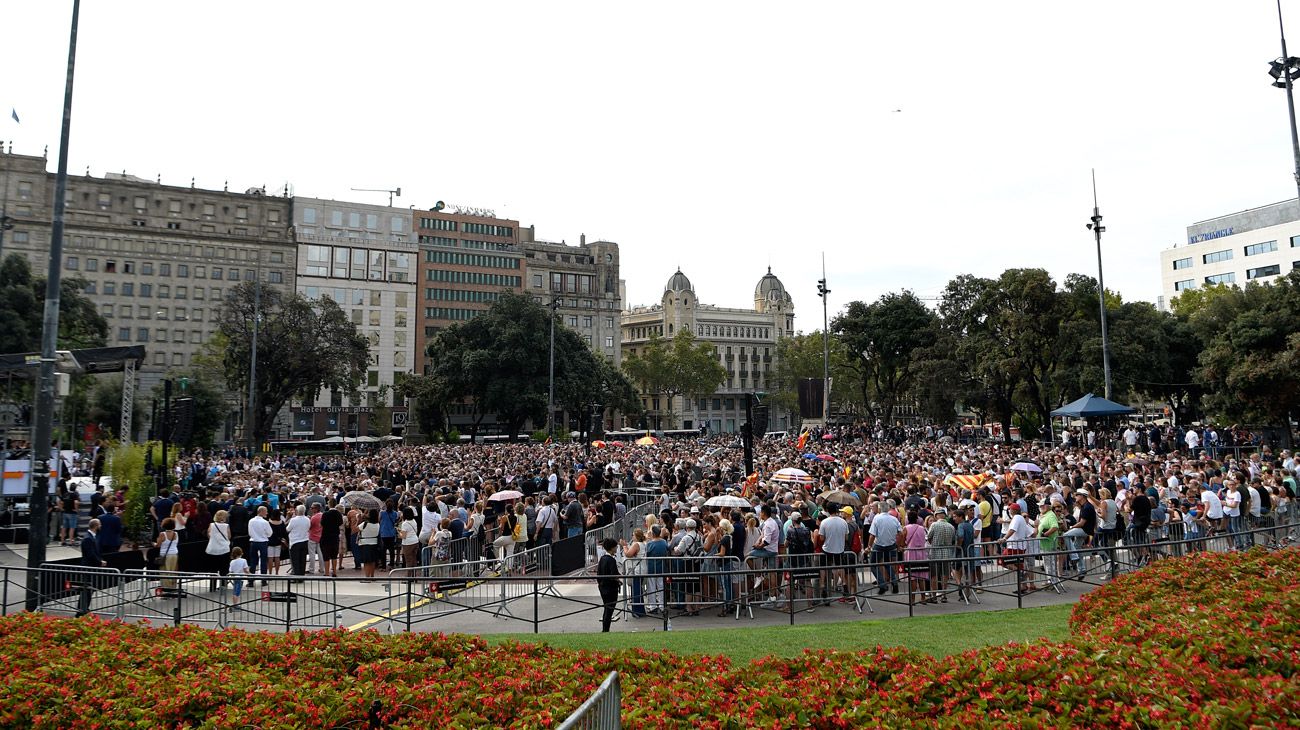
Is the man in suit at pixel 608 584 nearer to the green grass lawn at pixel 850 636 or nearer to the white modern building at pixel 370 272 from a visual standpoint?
the green grass lawn at pixel 850 636

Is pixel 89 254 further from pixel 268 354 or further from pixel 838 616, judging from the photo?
pixel 838 616

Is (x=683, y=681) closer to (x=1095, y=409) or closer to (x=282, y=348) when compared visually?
(x=1095, y=409)

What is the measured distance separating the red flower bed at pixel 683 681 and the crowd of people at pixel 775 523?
3500 mm

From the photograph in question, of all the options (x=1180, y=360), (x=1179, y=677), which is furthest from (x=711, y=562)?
(x=1180, y=360)

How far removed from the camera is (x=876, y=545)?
519 inches

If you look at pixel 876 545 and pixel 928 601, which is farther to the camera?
pixel 876 545

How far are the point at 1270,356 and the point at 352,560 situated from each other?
34.9m

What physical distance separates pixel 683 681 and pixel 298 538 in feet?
36.9

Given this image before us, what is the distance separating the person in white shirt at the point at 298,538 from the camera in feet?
48.6

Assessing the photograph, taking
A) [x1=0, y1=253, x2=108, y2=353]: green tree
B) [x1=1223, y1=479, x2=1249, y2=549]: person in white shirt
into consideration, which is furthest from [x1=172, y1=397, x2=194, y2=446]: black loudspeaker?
[x1=0, y1=253, x2=108, y2=353]: green tree

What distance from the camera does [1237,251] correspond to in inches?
3204

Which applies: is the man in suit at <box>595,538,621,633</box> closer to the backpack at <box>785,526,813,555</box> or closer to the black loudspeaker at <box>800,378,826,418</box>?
the backpack at <box>785,526,813,555</box>

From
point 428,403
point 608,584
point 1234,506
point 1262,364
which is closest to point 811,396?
point 1234,506

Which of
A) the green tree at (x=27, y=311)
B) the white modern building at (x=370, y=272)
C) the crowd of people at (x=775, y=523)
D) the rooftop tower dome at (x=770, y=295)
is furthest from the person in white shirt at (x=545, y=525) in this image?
the rooftop tower dome at (x=770, y=295)
